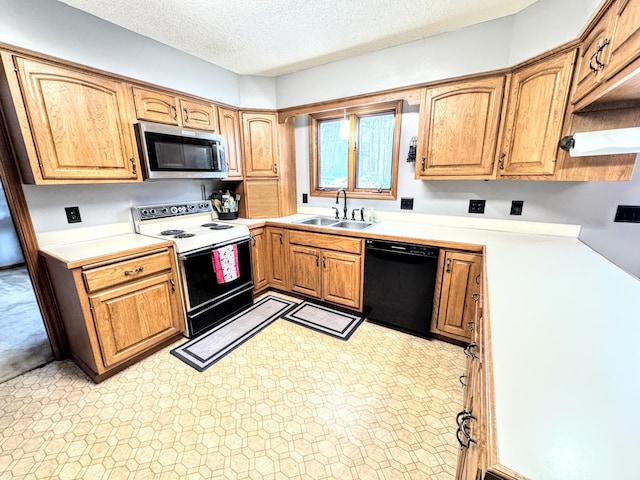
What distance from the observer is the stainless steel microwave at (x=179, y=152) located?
212 cm

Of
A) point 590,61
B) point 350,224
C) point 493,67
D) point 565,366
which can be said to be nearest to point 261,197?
point 350,224

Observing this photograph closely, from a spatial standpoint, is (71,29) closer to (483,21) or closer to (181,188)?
(181,188)

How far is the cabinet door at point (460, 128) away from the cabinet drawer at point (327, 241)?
32.9 inches

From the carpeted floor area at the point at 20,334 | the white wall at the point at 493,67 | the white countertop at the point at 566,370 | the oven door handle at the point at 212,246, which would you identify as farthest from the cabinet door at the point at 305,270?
the carpeted floor area at the point at 20,334

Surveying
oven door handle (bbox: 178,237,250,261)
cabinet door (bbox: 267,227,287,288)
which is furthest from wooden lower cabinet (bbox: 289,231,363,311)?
oven door handle (bbox: 178,237,250,261)

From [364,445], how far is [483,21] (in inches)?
115

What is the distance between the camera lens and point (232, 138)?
285 centimetres

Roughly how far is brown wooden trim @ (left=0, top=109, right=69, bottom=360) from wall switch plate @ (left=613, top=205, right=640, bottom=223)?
158 inches

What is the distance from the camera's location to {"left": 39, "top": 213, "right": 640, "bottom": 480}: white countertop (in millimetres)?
455

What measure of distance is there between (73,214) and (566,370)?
114 inches

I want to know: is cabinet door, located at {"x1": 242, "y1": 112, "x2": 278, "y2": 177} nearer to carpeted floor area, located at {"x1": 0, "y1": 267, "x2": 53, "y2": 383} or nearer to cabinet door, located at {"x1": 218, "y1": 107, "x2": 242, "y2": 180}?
cabinet door, located at {"x1": 218, "y1": 107, "x2": 242, "y2": 180}

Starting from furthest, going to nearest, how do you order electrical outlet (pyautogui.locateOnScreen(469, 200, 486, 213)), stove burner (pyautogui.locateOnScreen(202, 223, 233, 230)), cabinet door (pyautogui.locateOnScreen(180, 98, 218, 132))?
stove burner (pyautogui.locateOnScreen(202, 223, 233, 230)) → cabinet door (pyautogui.locateOnScreen(180, 98, 218, 132)) → electrical outlet (pyautogui.locateOnScreen(469, 200, 486, 213))

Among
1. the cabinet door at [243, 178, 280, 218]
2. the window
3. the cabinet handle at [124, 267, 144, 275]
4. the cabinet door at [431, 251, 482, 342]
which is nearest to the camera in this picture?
the cabinet handle at [124, 267, 144, 275]

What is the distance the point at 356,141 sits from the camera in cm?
291
